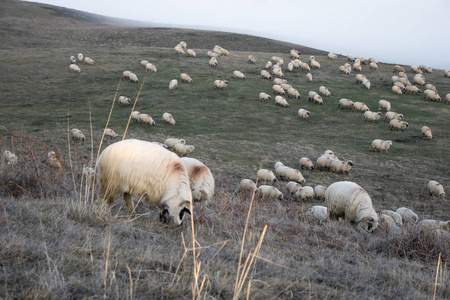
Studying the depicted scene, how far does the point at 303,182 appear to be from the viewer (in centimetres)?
1542

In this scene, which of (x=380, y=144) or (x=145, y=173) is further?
(x=380, y=144)

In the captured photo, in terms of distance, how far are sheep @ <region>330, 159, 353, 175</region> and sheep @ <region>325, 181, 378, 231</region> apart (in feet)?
21.5

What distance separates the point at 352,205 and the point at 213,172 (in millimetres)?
6895

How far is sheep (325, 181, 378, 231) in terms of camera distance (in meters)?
8.71

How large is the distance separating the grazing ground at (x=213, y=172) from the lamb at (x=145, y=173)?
39cm

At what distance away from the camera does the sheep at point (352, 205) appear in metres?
8.71

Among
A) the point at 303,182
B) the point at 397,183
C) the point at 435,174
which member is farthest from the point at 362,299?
the point at 435,174

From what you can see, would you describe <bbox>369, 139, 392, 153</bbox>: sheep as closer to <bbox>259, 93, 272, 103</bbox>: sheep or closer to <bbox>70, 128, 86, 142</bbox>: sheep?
<bbox>259, 93, 272, 103</bbox>: sheep

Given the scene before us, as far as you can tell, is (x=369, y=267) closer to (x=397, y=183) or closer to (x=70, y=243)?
(x=70, y=243)

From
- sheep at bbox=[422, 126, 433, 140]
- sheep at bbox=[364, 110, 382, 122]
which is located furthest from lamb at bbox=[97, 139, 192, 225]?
sheep at bbox=[364, 110, 382, 122]

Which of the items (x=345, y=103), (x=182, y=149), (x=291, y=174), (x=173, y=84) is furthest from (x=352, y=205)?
(x=173, y=84)

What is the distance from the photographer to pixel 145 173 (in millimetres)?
6125

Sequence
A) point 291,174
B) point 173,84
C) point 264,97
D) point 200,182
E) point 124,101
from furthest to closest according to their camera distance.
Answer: point 173,84 → point 264,97 → point 124,101 → point 291,174 → point 200,182

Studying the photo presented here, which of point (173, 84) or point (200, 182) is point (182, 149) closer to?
point (200, 182)
